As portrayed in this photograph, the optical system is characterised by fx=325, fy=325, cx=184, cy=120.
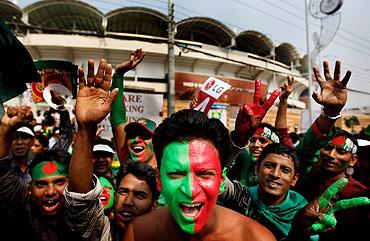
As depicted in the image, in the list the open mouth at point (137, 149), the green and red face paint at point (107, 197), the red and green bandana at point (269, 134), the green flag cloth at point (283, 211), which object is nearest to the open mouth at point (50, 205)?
the green and red face paint at point (107, 197)

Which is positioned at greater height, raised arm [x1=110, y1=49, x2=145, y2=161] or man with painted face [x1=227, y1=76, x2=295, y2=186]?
raised arm [x1=110, y1=49, x2=145, y2=161]

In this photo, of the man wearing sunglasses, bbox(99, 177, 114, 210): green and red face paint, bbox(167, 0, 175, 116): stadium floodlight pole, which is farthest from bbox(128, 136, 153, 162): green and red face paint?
bbox(167, 0, 175, 116): stadium floodlight pole

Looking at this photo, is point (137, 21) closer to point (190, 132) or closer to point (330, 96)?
point (330, 96)

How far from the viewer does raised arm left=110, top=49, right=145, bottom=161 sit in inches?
114

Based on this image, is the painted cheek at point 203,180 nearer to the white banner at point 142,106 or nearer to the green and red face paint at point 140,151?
the green and red face paint at point 140,151

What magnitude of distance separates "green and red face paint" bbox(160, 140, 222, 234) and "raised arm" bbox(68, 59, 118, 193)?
1.19ft

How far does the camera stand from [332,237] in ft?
8.23

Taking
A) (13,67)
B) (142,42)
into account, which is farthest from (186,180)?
(142,42)

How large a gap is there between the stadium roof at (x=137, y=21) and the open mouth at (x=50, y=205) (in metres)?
24.6

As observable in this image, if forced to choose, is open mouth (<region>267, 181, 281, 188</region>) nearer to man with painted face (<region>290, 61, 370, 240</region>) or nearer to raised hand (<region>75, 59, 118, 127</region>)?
man with painted face (<region>290, 61, 370, 240</region>)

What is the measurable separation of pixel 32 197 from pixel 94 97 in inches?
40.6

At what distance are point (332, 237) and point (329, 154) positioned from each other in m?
0.79

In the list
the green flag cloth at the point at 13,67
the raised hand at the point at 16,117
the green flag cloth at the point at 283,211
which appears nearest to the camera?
the green flag cloth at the point at 13,67

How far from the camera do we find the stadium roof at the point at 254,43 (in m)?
31.4
